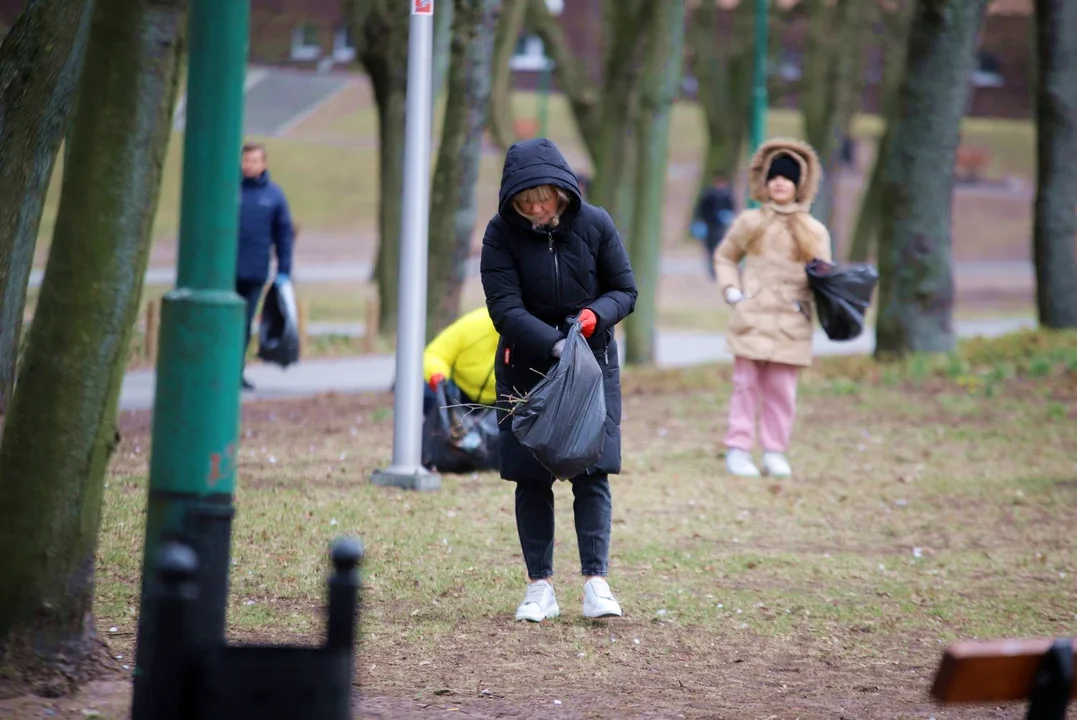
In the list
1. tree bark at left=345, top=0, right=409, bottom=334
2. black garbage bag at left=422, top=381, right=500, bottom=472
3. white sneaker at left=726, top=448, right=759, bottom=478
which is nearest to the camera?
black garbage bag at left=422, top=381, right=500, bottom=472

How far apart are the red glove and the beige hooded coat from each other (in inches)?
150

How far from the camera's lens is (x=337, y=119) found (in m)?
57.0

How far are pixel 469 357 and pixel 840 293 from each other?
7.39ft

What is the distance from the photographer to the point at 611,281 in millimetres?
5895

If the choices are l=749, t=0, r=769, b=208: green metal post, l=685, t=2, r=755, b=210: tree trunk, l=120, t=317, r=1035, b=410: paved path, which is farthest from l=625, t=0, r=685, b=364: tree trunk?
l=685, t=2, r=755, b=210: tree trunk

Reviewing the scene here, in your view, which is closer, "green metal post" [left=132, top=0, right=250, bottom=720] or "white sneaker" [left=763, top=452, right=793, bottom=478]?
"green metal post" [left=132, top=0, right=250, bottom=720]

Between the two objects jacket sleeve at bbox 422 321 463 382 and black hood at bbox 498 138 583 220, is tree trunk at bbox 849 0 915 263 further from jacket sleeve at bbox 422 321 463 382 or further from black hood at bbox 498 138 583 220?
black hood at bbox 498 138 583 220

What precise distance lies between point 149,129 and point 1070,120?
526 inches

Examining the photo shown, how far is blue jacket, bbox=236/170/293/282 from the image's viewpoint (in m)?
12.0

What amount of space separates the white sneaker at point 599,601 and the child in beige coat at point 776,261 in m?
3.67

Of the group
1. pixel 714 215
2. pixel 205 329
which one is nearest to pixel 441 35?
pixel 205 329

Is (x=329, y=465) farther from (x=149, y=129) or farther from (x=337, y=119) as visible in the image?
(x=337, y=119)

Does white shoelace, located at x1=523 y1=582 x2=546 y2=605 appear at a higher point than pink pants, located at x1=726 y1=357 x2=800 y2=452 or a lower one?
lower

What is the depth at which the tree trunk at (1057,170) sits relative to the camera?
15945mm
